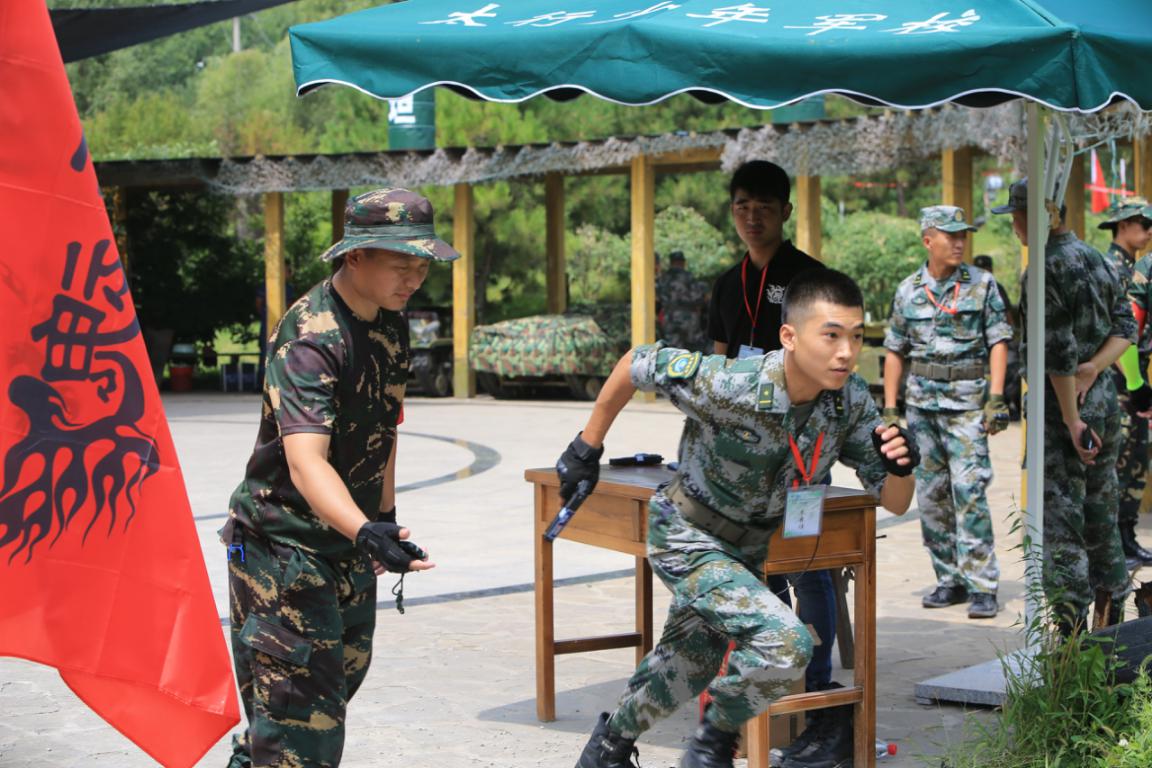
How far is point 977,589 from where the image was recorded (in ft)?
24.2

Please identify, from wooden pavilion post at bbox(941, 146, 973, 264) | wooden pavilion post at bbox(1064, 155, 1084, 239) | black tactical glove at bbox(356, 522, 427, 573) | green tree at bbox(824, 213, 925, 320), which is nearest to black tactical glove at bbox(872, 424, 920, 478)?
black tactical glove at bbox(356, 522, 427, 573)

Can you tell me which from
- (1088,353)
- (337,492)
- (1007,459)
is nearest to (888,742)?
(1088,353)

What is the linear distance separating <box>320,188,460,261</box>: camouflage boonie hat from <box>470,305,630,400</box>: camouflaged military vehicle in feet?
54.1

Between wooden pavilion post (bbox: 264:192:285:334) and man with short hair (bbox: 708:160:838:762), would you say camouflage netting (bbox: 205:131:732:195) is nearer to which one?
wooden pavilion post (bbox: 264:192:285:334)

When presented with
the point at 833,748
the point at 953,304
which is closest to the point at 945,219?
the point at 953,304

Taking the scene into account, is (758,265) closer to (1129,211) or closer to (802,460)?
(802,460)

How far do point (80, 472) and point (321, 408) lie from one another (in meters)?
0.56

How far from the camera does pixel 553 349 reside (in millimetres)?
20594

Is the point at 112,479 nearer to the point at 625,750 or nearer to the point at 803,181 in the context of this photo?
the point at 625,750

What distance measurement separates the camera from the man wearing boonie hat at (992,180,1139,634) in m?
6.04

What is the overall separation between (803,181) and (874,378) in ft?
7.65

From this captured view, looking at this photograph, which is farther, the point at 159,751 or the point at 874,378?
the point at 874,378

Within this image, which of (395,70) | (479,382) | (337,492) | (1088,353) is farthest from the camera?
(479,382)

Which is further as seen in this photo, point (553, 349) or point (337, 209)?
point (337, 209)
